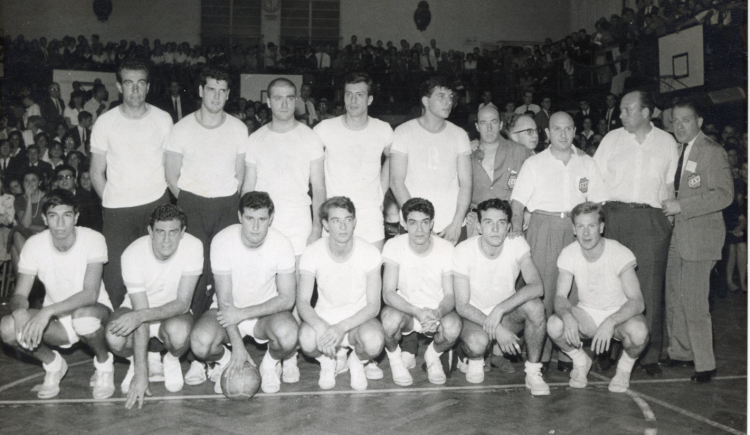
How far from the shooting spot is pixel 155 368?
4.74 m

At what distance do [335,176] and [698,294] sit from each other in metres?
2.93

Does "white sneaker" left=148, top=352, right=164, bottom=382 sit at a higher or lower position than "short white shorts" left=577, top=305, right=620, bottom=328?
lower

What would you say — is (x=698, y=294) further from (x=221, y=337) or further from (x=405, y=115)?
(x=405, y=115)

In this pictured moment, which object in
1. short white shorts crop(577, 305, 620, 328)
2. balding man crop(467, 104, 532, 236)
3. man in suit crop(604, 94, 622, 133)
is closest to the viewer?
short white shorts crop(577, 305, 620, 328)

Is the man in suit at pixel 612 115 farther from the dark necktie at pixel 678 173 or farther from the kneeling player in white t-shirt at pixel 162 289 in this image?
the kneeling player in white t-shirt at pixel 162 289

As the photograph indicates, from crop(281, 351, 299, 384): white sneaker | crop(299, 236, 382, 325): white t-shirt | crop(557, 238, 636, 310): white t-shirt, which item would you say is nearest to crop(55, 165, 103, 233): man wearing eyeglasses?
crop(281, 351, 299, 384): white sneaker

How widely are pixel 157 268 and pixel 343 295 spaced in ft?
4.43

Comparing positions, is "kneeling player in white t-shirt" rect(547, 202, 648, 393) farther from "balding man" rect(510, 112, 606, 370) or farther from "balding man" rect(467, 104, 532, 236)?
"balding man" rect(467, 104, 532, 236)

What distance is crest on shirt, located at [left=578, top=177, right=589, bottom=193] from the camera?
491 centimetres

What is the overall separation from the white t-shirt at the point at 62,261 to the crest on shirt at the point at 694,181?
14.4 ft

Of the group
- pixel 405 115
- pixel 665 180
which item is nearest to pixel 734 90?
pixel 405 115

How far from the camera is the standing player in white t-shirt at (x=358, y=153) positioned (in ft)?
16.1

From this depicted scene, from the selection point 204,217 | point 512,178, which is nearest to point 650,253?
point 512,178

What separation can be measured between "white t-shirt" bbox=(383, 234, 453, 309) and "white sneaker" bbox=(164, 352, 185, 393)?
171cm
